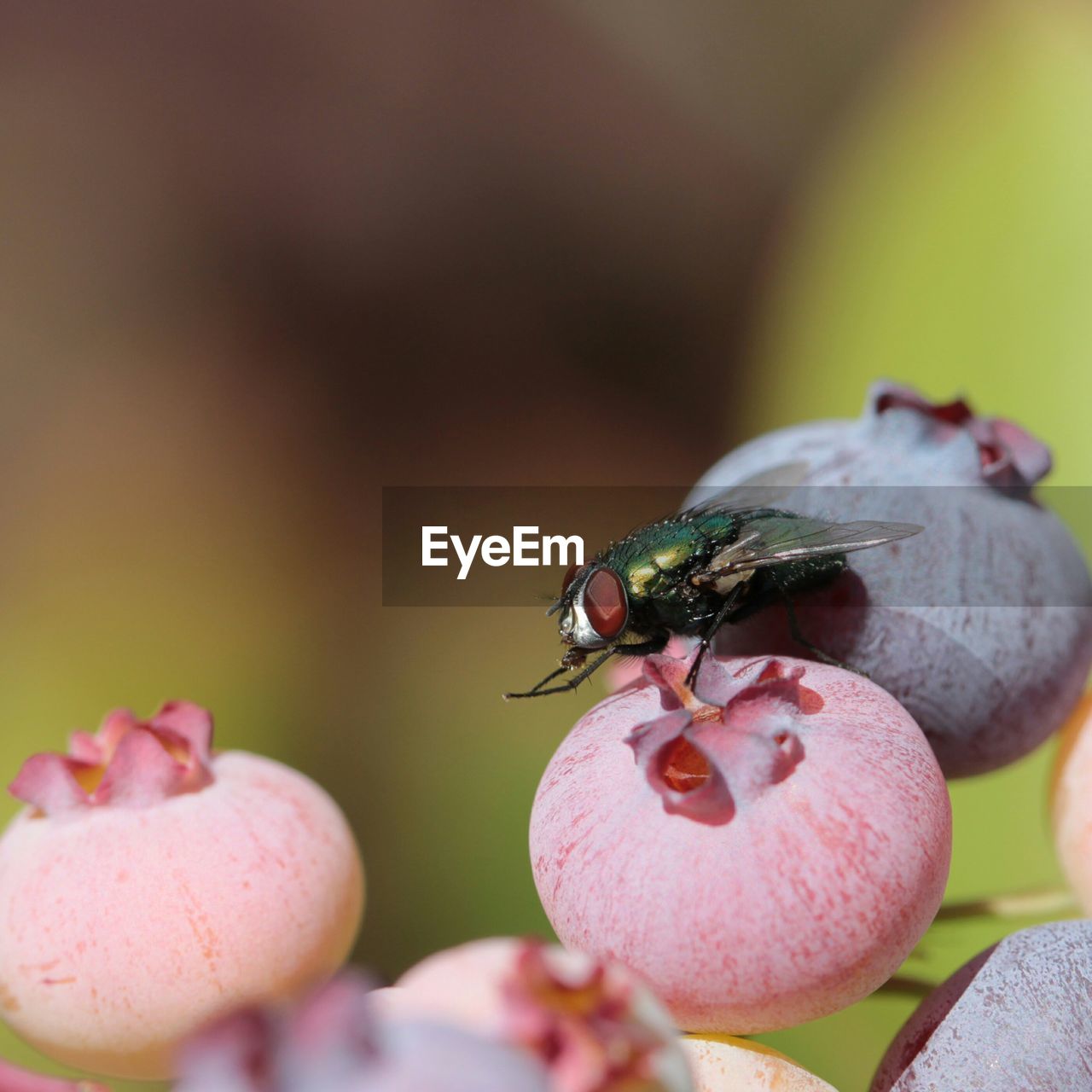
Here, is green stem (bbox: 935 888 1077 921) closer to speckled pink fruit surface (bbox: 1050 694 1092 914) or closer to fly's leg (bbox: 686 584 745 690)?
speckled pink fruit surface (bbox: 1050 694 1092 914)

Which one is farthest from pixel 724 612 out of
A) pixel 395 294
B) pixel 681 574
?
pixel 395 294

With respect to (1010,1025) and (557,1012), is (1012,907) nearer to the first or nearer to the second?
(1010,1025)

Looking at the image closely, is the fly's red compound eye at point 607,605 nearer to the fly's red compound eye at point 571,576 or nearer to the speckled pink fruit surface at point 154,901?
the fly's red compound eye at point 571,576

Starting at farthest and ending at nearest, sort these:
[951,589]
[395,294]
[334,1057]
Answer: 1. [395,294]
2. [951,589]
3. [334,1057]

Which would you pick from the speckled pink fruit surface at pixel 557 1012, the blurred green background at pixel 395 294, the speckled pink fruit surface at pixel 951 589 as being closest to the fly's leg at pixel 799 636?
the speckled pink fruit surface at pixel 951 589

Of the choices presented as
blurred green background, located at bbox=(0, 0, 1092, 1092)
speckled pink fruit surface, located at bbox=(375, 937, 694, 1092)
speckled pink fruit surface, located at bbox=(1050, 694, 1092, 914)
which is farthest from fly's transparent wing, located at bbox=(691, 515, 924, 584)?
blurred green background, located at bbox=(0, 0, 1092, 1092)

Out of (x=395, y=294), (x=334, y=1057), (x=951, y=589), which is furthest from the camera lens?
(x=395, y=294)

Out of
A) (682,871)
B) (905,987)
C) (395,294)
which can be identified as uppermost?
(395,294)

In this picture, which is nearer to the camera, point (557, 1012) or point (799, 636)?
point (557, 1012)

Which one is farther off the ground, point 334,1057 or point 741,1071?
point 334,1057
